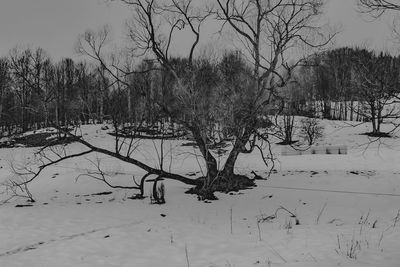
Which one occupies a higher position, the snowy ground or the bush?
the bush

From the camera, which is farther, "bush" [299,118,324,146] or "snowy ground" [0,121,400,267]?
"bush" [299,118,324,146]

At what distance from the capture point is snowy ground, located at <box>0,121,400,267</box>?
22.8 feet

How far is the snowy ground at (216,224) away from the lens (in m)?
6.96

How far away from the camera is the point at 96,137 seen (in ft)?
116

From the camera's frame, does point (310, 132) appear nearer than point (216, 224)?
No

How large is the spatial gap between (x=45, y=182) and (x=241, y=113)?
374 inches

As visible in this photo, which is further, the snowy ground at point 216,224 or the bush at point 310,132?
the bush at point 310,132

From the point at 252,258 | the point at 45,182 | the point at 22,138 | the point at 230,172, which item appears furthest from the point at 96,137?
the point at 252,258

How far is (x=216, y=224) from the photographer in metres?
10.4

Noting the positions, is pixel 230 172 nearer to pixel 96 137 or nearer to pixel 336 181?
pixel 336 181

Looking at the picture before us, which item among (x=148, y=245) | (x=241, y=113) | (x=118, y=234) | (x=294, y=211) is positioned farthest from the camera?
(x=241, y=113)

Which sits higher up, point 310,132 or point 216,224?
point 310,132

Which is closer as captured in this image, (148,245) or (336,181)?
(148,245)

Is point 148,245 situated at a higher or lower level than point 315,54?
lower
